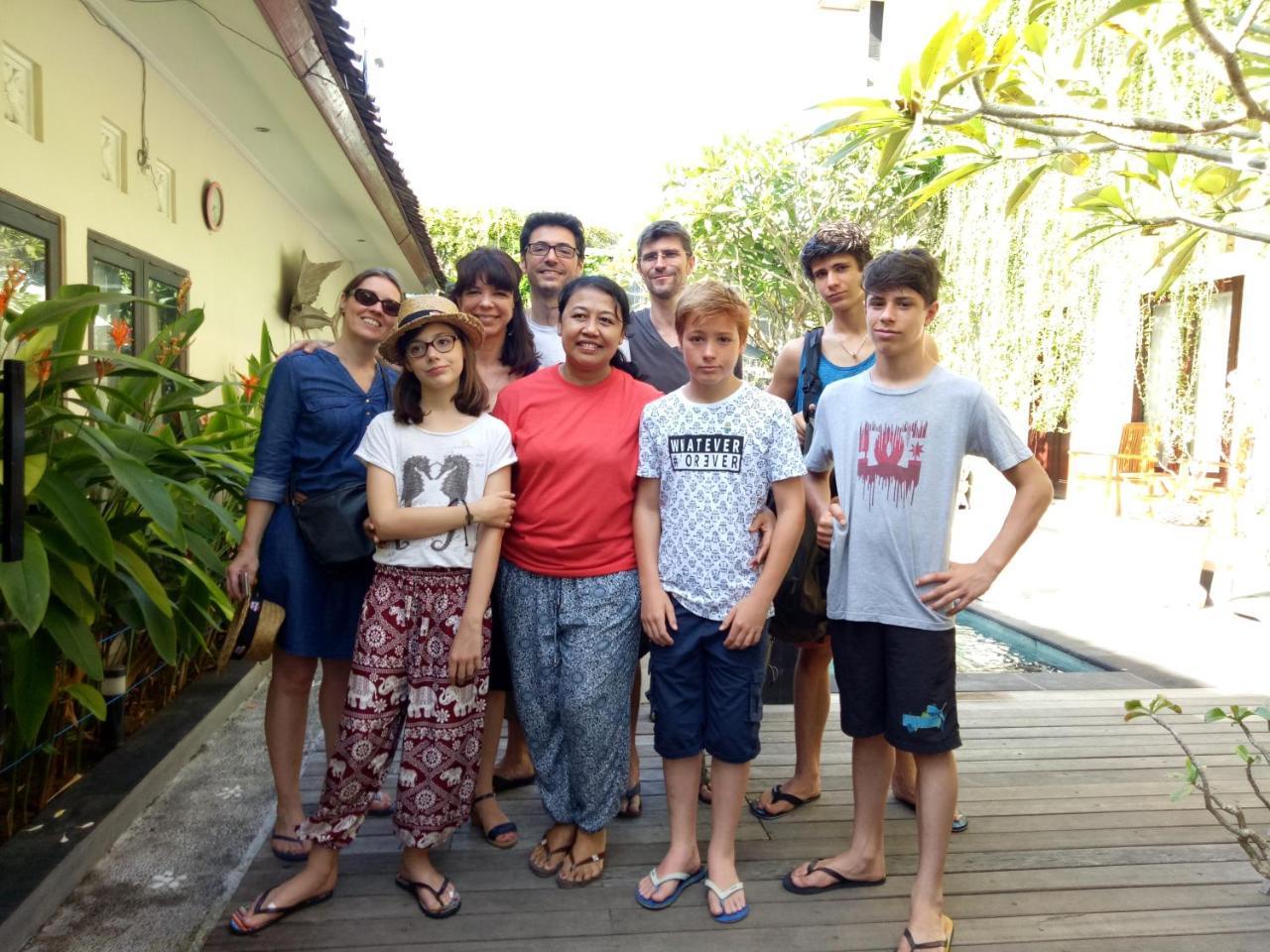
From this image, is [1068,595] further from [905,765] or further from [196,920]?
[196,920]

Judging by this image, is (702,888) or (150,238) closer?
(702,888)

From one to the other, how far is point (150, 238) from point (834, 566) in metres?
4.00

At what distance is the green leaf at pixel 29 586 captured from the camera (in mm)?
1837

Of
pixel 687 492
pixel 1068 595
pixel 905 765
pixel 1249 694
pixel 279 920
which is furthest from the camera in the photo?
pixel 1068 595

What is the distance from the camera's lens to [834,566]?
231 centimetres

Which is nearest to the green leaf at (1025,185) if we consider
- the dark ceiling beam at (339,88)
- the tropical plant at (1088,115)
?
the tropical plant at (1088,115)

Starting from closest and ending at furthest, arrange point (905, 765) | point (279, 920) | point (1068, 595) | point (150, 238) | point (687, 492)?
point (279, 920)
point (687, 492)
point (905, 765)
point (150, 238)
point (1068, 595)

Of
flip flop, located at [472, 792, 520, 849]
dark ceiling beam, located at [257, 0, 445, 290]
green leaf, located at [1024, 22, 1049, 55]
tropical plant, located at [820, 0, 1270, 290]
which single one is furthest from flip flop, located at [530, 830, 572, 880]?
dark ceiling beam, located at [257, 0, 445, 290]

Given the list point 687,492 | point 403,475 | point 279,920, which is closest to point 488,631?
→ point 403,475

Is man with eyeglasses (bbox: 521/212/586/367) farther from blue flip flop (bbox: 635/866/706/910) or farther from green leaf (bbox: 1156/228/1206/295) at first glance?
green leaf (bbox: 1156/228/1206/295)

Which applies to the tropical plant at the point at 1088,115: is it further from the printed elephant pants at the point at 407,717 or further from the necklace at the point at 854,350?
the printed elephant pants at the point at 407,717

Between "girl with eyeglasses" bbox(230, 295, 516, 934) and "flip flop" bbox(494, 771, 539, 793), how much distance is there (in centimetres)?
66

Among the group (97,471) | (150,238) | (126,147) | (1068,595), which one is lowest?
(1068,595)

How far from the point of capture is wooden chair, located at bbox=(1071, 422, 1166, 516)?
37.5 feet
